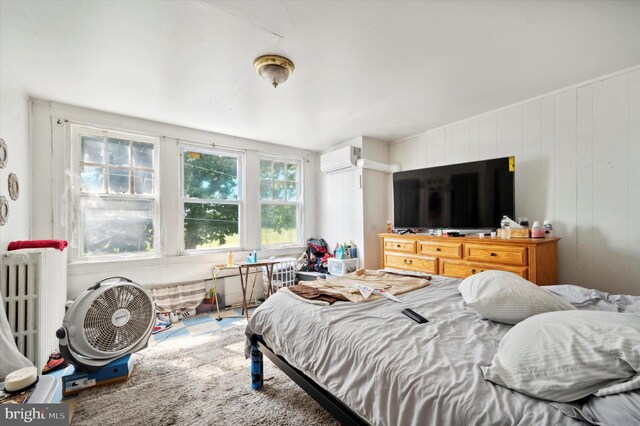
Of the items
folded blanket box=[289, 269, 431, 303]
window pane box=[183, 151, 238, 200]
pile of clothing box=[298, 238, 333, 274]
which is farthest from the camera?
pile of clothing box=[298, 238, 333, 274]

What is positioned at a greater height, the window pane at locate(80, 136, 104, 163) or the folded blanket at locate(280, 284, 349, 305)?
the window pane at locate(80, 136, 104, 163)

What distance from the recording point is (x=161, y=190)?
3418mm

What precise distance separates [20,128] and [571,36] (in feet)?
14.9

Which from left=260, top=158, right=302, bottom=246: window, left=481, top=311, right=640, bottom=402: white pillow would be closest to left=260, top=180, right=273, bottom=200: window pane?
left=260, top=158, right=302, bottom=246: window

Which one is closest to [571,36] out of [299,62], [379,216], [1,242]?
[299,62]

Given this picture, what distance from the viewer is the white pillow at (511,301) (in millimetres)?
1220

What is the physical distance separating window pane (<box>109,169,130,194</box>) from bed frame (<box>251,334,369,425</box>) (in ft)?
8.65

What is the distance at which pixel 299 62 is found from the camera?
2.09m

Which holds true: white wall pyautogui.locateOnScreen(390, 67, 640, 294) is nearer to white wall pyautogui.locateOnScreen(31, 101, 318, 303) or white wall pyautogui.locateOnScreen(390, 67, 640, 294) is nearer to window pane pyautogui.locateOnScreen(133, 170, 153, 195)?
white wall pyautogui.locateOnScreen(31, 101, 318, 303)

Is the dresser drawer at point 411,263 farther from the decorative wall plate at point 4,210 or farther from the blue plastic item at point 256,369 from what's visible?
the decorative wall plate at point 4,210

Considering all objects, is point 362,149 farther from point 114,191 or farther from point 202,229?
point 114,191

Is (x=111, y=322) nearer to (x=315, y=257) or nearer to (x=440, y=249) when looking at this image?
(x=315, y=257)

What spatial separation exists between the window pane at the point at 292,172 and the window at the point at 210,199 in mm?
857

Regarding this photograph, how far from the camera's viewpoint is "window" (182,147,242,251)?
3672 mm
